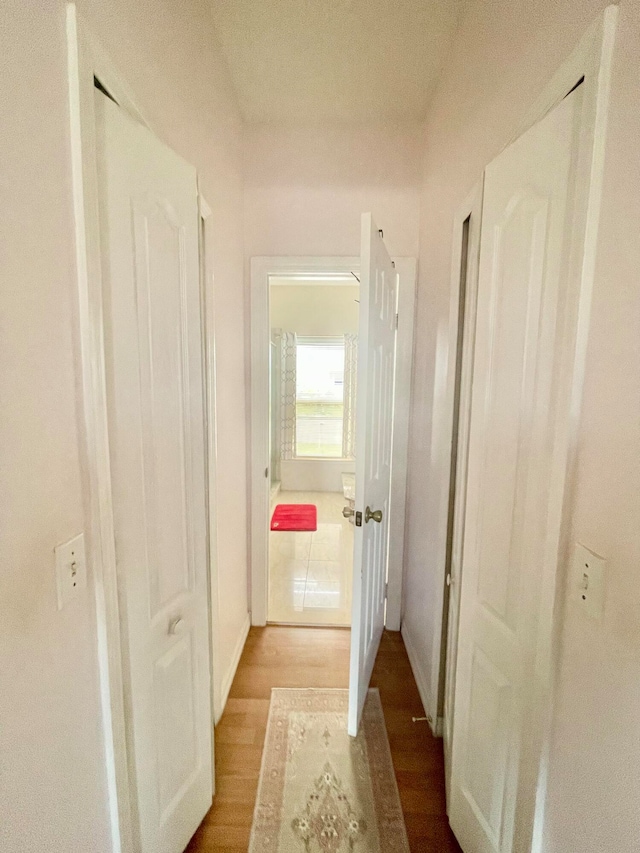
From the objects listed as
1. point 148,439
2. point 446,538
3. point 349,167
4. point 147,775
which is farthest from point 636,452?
point 349,167

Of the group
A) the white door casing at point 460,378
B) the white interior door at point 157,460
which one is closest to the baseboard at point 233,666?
the white interior door at point 157,460

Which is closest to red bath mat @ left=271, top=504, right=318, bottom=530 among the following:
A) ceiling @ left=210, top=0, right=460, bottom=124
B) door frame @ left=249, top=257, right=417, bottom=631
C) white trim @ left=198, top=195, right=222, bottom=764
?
door frame @ left=249, top=257, right=417, bottom=631

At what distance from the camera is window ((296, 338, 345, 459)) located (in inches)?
191

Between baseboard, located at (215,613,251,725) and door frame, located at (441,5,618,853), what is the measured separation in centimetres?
126

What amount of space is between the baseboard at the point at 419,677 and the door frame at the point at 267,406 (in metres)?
0.14

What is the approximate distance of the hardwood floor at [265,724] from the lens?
1185 millimetres

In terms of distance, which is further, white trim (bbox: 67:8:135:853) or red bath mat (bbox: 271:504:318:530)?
red bath mat (bbox: 271:504:318:530)

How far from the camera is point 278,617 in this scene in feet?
7.35

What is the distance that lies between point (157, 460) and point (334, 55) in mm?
1744

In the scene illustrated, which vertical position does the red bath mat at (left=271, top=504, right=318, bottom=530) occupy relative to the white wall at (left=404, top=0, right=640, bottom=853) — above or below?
below

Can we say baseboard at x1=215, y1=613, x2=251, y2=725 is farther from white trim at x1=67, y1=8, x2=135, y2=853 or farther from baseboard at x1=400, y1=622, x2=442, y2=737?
baseboard at x1=400, y1=622, x2=442, y2=737

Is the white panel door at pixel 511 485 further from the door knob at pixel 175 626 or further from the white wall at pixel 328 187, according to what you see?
the white wall at pixel 328 187

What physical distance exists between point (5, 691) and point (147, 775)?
0.62 m

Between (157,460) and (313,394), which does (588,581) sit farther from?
(313,394)
